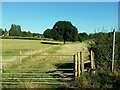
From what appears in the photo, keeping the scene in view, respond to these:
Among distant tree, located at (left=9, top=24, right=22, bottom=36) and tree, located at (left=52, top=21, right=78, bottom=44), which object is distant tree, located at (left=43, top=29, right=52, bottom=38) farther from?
distant tree, located at (left=9, top=24, right=22, bottom=36)

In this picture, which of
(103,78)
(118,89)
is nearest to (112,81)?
(103,78)

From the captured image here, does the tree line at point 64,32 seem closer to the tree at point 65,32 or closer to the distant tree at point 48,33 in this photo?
the tree at point 65,32

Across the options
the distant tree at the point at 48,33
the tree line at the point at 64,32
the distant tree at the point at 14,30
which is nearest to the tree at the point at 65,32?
the tree line at the point at 64,32

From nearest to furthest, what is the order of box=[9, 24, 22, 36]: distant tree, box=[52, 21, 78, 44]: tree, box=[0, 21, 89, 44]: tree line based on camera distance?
box=[9, 24, 22, 36]: distant tree, box=[0, 21, 89, 44]: tree line, box=[52, 21, 78, 44]: tree

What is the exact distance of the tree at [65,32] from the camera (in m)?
87.1

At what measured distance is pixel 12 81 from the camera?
377 inches

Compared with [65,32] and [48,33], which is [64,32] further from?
[48,33]

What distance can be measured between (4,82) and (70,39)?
81617mm

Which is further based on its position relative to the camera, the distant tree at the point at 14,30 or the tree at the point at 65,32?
the tree at the point at 65,32

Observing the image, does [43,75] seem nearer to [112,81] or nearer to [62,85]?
[62,85]

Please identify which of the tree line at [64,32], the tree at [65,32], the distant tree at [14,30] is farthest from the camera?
the tree at [65,32]

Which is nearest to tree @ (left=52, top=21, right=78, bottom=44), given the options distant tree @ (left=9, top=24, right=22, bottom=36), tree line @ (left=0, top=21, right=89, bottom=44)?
tree line @ (left=0, top=21, right=89, bottom=44)

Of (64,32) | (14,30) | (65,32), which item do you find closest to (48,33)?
(64,32)

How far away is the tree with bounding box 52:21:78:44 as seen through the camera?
87062 mm
